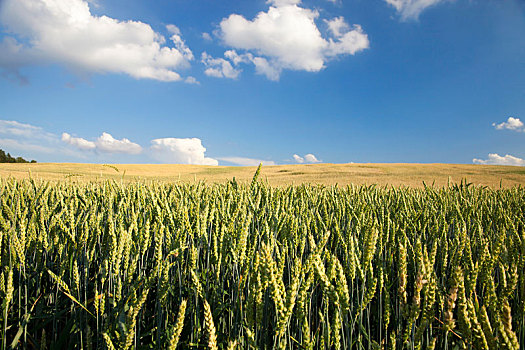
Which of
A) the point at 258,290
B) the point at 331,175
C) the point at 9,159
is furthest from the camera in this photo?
the point at 9,159

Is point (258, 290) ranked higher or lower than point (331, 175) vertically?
lower

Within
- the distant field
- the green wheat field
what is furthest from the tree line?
the green wheat field

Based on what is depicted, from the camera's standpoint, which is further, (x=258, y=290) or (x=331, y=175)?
(x=331, y=175)

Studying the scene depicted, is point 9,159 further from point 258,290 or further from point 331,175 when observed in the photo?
point 258,290

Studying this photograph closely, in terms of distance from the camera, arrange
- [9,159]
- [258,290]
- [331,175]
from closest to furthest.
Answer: [258,290] → [331,175] → [9,159]

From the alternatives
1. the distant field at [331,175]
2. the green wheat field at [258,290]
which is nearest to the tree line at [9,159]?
the distant field at [331,175]

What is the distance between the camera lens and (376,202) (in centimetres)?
288

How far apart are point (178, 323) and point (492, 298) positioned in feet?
2.50

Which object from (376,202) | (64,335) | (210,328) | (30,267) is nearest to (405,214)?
(376,202)

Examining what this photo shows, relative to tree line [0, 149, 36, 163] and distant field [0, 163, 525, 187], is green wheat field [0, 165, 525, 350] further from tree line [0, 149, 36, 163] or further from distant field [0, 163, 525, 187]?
tree line [0, 149, 36, 163]

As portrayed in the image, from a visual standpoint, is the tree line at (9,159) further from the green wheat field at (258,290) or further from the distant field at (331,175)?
the green wheat field at (258,290)

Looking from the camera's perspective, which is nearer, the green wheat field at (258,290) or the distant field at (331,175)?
the green wheat field at (258,290)

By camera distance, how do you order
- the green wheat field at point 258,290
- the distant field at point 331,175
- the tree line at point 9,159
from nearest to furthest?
the green wheat field at point 258,290 → the distant field at point 331,175 → the tree line at point 9,159

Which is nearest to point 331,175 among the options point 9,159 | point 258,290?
point 258,290
